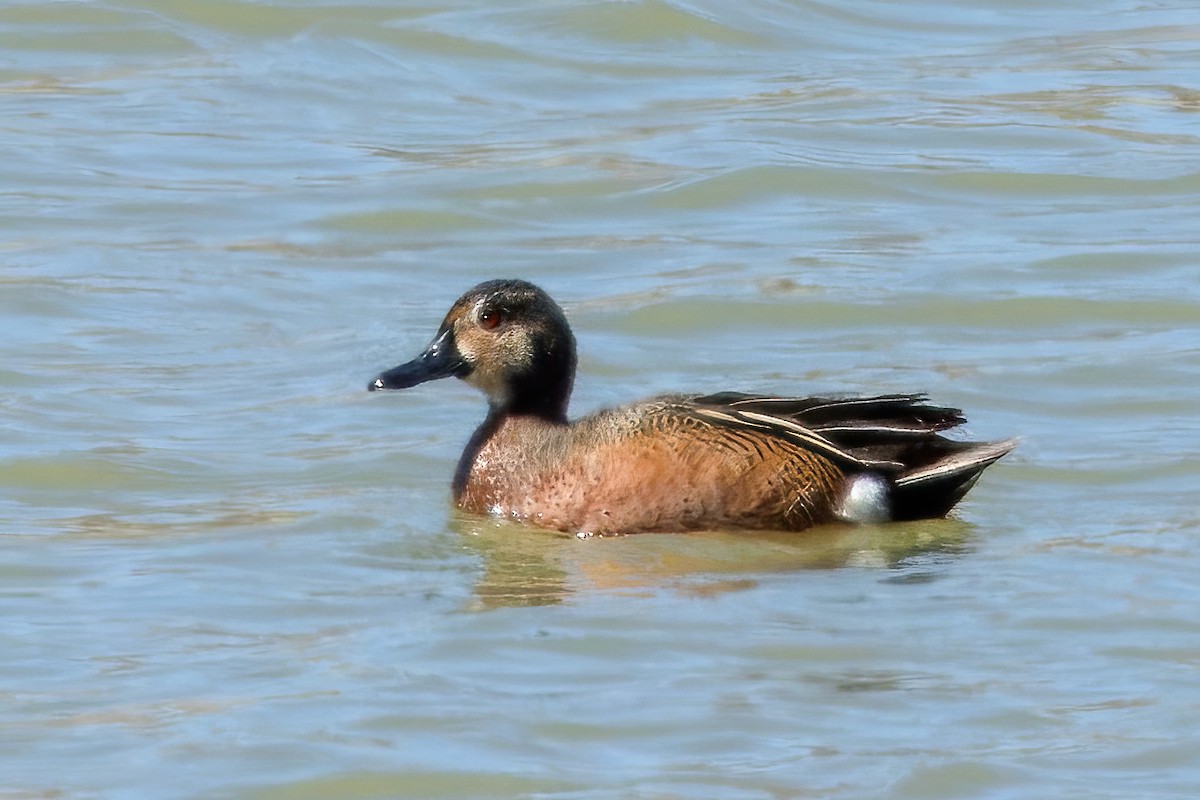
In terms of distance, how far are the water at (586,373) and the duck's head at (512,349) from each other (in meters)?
0.50

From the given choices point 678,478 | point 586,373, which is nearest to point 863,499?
point 678,478

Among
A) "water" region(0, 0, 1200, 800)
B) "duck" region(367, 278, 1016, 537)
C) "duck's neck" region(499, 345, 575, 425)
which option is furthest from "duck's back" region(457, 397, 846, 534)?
"duck's neck" region(499, 345, 575, 425)

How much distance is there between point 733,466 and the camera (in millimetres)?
9453

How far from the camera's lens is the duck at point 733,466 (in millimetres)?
9445

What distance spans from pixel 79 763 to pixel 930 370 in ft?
18.0

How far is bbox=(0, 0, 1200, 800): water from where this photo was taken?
741 cm

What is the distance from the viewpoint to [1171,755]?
23.5 feet

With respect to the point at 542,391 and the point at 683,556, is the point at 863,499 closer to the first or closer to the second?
the point at 683,556

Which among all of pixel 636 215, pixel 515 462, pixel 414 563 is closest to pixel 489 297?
pixel 515 462

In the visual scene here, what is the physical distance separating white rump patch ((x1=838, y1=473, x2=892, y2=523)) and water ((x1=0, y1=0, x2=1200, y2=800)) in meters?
0.09

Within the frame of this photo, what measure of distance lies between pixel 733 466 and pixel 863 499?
1.68ft

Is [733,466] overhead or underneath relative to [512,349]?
underneath

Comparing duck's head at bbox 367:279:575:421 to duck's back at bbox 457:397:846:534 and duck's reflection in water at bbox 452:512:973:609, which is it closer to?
duck's back at bbox 457:397:846:534

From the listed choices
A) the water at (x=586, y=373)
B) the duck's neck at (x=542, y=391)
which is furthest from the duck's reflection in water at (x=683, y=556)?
the duck's neck at (x=542, y=391)
